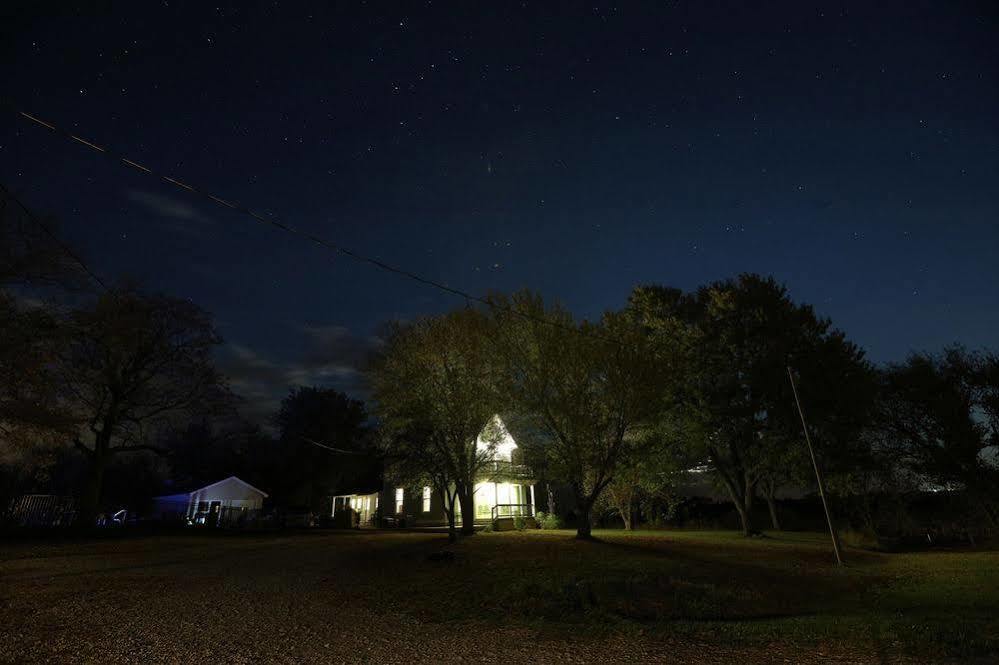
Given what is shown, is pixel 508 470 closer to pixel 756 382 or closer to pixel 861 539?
pixel 756 382

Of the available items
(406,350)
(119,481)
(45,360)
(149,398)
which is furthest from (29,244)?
(119,481)

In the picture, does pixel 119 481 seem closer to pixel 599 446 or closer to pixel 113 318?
pixel 113 318

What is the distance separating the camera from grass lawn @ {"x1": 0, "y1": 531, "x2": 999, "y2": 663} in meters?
6.70

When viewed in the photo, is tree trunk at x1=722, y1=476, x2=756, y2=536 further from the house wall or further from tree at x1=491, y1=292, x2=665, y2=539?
the house wall

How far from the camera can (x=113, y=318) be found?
23359 millimetres

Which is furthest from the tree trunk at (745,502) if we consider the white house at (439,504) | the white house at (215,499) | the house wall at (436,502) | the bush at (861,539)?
the white house at (215,499)

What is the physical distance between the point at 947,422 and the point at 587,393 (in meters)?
18.3

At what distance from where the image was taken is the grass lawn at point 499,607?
6695mm

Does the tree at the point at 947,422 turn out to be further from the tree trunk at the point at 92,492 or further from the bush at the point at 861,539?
the tree trunk at the point at 92,492

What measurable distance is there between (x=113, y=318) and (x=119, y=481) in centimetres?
4616

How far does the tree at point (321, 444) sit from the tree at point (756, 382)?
28907 mm

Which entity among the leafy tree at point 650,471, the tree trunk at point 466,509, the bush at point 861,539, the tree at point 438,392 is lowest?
the bush at point 861,539

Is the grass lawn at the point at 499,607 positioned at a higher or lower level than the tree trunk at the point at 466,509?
lower

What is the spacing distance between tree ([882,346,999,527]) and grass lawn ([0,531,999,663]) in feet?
30.8
